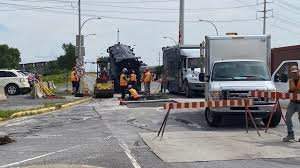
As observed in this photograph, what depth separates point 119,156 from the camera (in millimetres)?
11227

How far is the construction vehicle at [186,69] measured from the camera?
3231 centimetres

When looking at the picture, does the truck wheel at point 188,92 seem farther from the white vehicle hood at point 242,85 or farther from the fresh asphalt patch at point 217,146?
the fresh asphalt patch at point 217,146

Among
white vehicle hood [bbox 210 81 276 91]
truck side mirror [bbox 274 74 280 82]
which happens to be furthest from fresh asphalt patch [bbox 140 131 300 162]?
truck side mirror [bbox 274 74 280 82]

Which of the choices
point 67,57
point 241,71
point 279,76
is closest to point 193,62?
point 279,76

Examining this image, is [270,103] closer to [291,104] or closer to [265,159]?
[291,104]

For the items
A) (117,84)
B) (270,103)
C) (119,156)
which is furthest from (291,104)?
(117,84)

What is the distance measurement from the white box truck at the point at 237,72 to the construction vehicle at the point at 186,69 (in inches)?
458

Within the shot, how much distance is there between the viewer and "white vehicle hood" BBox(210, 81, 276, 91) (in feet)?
53.4

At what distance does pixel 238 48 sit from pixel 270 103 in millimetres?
3550

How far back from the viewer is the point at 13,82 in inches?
1508

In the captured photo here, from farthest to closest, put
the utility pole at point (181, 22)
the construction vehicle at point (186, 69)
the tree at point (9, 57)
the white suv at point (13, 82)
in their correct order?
the tree at point (9, 57), the utility pole at point (181, 22), the white suv at point (13, 82), the construction vehicle at point (186, 69)

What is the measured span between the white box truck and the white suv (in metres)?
21.3

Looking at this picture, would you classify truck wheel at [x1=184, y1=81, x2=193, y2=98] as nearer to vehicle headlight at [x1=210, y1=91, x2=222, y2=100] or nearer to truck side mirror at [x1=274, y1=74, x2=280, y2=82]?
truck side mirror at [x1=274, y1=74, x2=280, y2=82]

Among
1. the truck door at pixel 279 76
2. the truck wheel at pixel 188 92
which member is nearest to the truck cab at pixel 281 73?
the truck door at pixel 279 76
